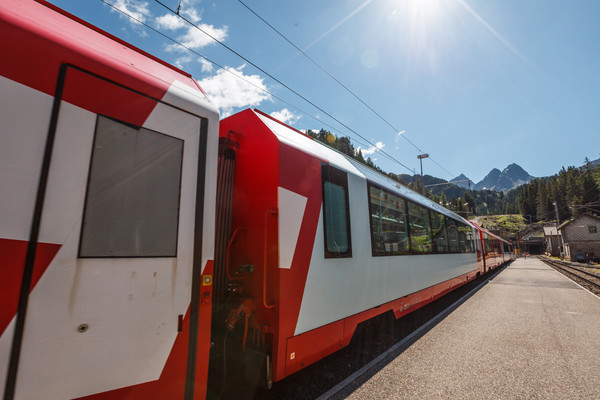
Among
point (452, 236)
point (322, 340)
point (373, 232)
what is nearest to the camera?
point (322, 340)

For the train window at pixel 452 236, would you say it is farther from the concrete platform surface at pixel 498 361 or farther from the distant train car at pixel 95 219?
the distant train car at pixel 95 219

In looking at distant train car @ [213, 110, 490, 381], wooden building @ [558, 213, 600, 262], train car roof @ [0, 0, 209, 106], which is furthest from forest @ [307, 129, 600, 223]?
train car roof @ [0, 0, 209, 106]

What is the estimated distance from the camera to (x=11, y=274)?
4.86ft

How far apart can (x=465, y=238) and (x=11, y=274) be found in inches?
517

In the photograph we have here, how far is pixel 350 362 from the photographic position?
447 cm

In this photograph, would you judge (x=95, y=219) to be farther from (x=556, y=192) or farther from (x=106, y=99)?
(x=556, y=192)

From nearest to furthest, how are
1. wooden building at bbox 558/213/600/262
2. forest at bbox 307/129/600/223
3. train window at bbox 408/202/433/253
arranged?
train window at bbox 408/202/433/253
wooden building at bbox 558/213/600/262
forest at bbox 307/129/600/223

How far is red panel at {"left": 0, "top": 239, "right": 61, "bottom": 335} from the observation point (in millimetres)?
1443

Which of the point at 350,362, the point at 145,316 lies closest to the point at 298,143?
the point at 145,316

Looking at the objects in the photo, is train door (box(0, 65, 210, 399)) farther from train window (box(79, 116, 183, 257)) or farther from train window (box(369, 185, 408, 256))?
train window (box(369, 185, 408, 256))

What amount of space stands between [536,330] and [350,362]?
4737mm

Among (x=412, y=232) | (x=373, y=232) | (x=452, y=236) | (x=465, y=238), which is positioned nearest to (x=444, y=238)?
(x=452, y=236)

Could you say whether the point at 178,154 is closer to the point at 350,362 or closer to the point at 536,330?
the point at 350,362

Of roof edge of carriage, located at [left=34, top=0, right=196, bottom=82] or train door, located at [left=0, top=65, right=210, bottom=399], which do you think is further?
roof edge of carriage, located at [left=34, top=0, right=196, bottom=82]
